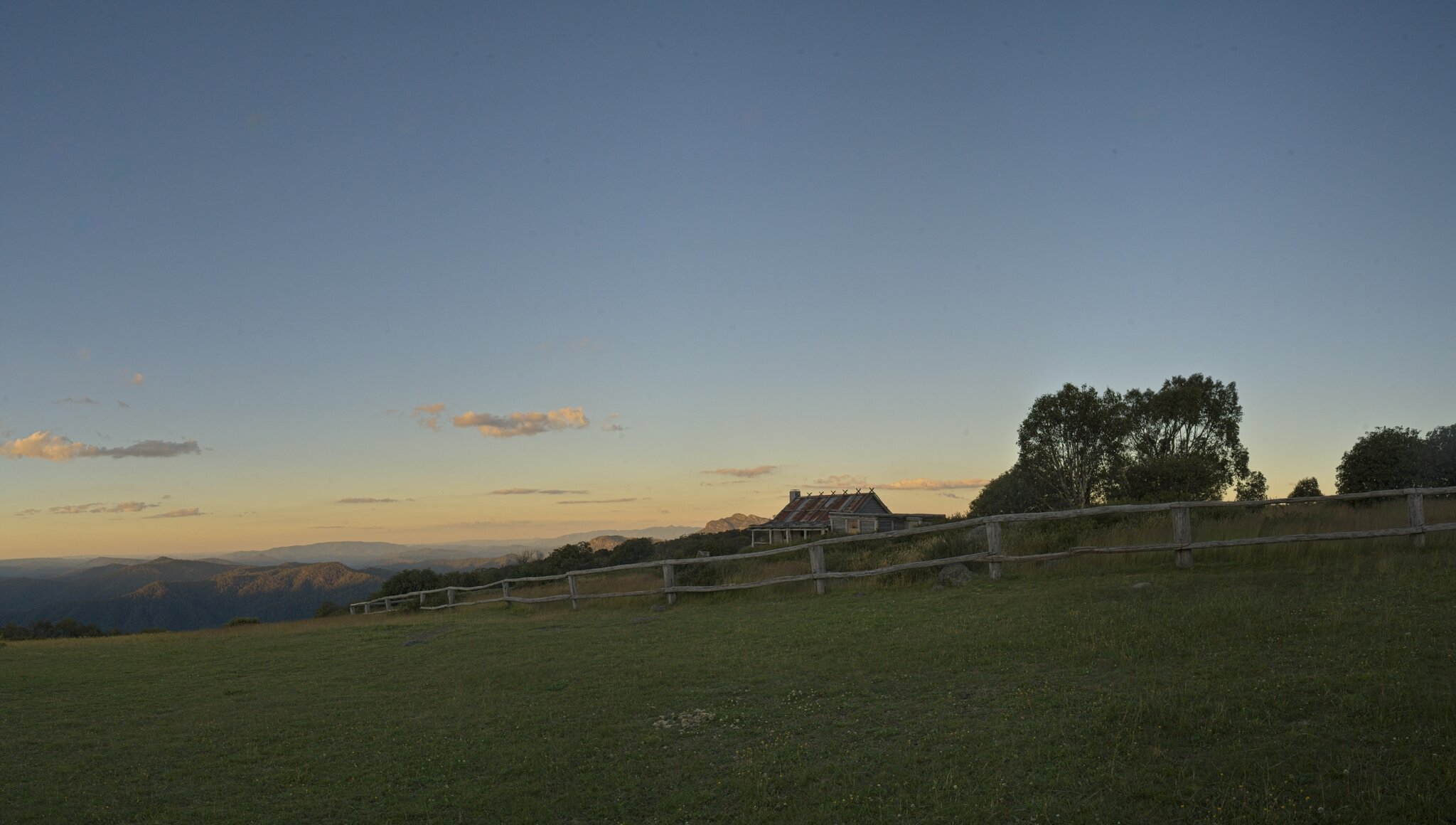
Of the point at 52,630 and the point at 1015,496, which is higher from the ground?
the point at 1015,496

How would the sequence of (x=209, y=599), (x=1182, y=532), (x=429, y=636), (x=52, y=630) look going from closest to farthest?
(x=1182, y=532) < (x=429, y=636) < (x=52, y=630) < (x=209, y=599)

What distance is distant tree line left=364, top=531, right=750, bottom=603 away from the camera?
4488 cm

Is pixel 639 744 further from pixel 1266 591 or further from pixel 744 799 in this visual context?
pixel 1266 591

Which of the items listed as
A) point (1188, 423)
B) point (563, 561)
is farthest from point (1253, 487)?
point (563, 561)

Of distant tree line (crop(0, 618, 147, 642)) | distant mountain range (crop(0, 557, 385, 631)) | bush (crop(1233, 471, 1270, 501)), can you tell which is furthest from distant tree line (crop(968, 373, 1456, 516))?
distant mountain range (crop(0, 557, 385, 631))

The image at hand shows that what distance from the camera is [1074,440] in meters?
55.2

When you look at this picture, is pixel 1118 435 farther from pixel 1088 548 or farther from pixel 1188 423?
pixel 1088 548

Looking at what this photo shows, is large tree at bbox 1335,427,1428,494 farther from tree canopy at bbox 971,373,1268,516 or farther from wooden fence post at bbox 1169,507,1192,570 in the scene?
wooden fence post at bbox 1169,507,1192,570

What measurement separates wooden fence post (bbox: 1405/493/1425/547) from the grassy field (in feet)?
0.76

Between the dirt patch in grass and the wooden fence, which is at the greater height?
the wooden fence

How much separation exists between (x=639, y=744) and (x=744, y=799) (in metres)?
1.91

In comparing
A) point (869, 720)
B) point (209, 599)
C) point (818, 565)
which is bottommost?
point (209, 599)

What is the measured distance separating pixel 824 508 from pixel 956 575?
50342 mm

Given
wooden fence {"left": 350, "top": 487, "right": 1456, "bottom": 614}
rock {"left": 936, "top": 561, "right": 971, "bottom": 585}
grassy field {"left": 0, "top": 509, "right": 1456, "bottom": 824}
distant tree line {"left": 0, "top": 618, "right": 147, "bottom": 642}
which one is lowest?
distant tree line {"left": 0, "top": 618, "right": 147, "bottom": 642}
